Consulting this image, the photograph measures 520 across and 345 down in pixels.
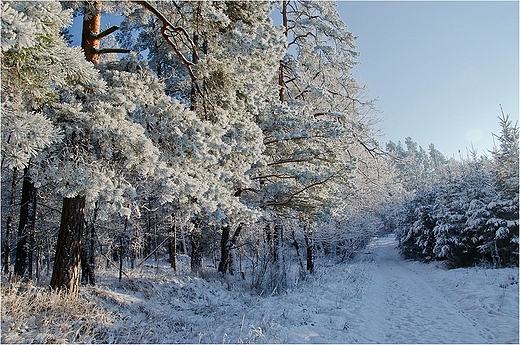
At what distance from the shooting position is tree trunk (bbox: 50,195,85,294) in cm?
589

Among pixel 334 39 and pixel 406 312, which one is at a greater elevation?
pixel 334 39

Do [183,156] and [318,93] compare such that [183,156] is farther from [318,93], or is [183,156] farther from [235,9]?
[318,93]

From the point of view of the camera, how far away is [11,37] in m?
2.80

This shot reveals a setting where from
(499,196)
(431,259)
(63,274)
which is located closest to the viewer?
(63,274)

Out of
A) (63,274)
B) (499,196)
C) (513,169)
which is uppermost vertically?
(513,169)

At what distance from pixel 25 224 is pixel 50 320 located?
7.73 meters

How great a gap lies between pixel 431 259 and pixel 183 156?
912 inches

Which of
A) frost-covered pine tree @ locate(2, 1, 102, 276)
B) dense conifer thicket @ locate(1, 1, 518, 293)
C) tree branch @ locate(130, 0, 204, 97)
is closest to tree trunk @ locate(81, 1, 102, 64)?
dense conifer thicket @ locate(1, 1, 518, 293)

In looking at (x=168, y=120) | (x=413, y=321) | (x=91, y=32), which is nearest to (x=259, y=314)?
(x=413, y=321)

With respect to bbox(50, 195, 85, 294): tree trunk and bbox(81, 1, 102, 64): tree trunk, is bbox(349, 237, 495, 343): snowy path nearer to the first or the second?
bbox(50, 195, 85, 294): tree trunk

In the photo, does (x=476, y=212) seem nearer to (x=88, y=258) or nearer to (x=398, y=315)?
(x=398, y=315)

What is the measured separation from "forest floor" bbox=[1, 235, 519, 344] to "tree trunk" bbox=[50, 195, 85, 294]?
1.15ft

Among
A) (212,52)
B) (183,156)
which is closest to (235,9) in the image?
(212,52)

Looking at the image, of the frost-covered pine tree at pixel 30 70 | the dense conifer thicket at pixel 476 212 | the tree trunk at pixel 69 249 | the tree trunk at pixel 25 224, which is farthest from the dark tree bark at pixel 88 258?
the dense conifer thicket at pixel 476 212
